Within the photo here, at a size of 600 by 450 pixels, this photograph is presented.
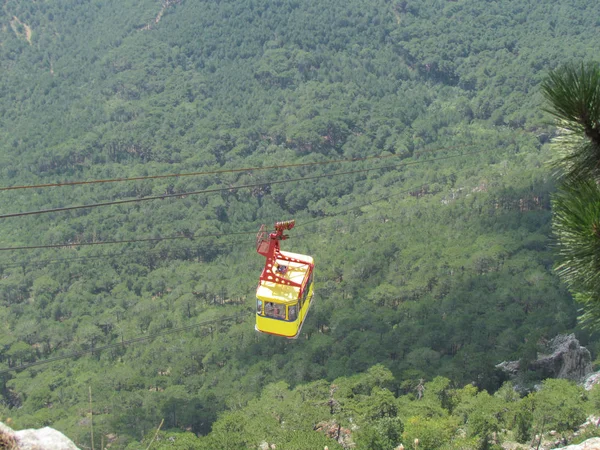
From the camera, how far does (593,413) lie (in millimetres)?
26328

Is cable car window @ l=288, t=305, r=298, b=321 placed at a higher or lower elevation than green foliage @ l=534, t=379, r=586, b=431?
higher

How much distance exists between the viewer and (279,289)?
62.2 feet

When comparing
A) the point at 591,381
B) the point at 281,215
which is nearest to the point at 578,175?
the point at 591,381

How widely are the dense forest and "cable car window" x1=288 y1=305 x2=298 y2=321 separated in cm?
432

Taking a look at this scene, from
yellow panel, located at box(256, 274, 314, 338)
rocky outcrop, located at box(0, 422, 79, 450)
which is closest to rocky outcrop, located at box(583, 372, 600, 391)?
yellow panel, located at box(256, 274, 314, 338)

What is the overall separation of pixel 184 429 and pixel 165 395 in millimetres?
2867

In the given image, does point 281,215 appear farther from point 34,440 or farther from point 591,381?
point 34,440

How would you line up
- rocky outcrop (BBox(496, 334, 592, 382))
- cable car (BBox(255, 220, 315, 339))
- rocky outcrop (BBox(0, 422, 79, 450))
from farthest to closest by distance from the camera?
1. rocky outcrop (BBox(496, 334, 592, 382))
2. cable car (BBox(255, 220, 315, 339))
3. rocky outcrop (BBox(0, 422, 79, 450))

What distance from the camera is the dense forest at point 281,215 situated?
3588 cm

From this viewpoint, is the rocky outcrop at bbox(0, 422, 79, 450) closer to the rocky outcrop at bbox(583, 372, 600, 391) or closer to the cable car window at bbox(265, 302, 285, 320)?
the cable car window at bbox(265, 302, 285, 320)

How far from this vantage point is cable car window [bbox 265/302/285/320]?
18.9 m

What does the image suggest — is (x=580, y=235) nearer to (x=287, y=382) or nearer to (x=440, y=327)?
(x=287, y=382)

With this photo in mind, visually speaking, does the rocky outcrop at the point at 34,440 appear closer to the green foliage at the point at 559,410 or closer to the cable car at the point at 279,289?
the cable car at the point at 279,289

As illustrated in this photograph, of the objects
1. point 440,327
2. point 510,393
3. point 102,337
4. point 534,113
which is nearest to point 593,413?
point 510,393
